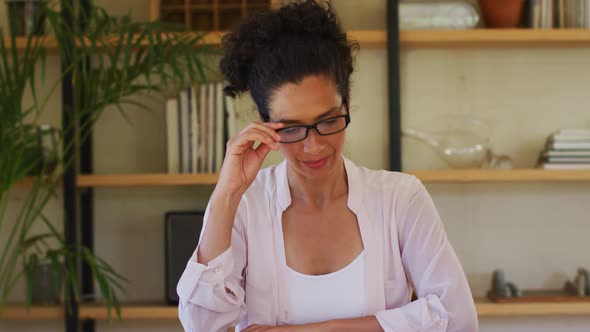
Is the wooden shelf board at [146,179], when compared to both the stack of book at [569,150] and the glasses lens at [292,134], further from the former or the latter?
the glasses lens at [292,134]

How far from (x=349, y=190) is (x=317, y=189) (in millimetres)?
63

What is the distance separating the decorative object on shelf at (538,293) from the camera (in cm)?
316

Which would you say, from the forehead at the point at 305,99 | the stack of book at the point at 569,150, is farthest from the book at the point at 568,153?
the forehead at the point at 305,99

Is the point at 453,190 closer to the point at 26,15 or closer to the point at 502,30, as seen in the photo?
the point at 502,30

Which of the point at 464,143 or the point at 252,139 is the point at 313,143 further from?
the point at 464,143

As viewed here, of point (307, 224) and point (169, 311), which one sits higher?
point (307, 224)

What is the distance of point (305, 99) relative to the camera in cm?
149

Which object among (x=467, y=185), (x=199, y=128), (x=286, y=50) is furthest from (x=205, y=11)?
(x=286, y=50)

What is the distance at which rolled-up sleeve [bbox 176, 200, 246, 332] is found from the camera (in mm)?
1514

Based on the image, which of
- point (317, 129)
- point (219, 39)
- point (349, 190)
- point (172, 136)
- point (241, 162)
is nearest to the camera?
point (317, 129)

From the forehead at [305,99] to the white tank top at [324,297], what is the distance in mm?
312

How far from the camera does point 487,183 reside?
3.38 m

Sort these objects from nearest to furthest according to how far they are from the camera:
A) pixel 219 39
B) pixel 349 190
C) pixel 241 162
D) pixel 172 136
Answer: pixel 241 162, pixel 349 190, pixel 219 39, pixel 172 136

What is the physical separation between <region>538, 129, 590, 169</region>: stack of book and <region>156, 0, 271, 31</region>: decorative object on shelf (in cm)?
113
